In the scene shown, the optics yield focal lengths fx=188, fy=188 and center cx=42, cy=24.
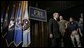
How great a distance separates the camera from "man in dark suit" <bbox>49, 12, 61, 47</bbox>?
1.66m

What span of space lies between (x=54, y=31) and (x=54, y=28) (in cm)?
3

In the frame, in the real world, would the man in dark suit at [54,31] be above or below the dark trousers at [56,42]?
above

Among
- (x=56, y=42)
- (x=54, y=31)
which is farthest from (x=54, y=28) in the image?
(x=56, y=42)

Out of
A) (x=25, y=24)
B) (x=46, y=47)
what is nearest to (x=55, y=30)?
(x=46, y=47)

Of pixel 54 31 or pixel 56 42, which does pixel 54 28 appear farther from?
pixel 56 42

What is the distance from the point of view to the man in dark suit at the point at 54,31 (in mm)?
1663

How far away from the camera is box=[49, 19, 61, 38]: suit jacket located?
66.3 inches

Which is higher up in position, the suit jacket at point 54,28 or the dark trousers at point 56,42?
the suit jacket at point 54,28

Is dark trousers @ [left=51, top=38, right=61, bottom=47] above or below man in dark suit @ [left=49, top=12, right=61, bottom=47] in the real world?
below

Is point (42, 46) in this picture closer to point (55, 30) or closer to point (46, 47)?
point (46, 47)

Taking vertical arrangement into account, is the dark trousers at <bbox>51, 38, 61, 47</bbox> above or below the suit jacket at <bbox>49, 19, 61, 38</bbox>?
below

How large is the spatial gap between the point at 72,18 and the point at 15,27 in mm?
539

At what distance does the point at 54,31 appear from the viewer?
1.70 metres

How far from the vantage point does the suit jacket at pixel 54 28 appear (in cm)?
168
